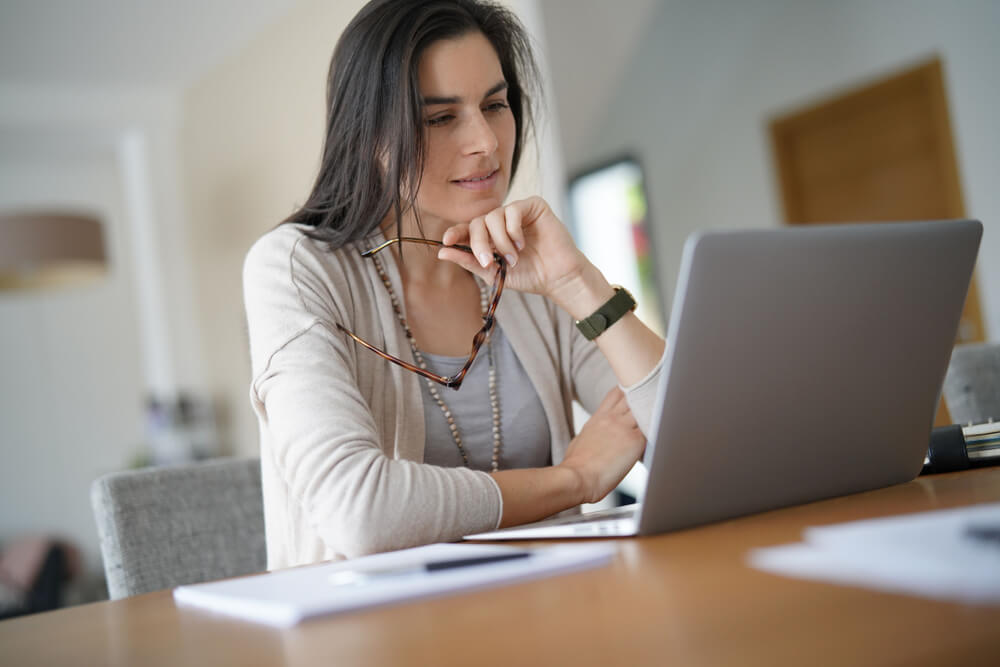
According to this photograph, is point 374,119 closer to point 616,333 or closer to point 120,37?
point 616,333

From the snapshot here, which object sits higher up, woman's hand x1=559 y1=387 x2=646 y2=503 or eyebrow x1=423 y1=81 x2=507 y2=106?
eyebrow x1=423 y1=81 x2=507 y2=106

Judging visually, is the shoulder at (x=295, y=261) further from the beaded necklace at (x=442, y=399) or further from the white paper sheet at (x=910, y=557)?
the white paper sheet at (x=910, y=557)

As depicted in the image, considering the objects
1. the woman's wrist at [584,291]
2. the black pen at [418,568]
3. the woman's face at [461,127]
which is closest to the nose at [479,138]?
the woman's face at [461,127]

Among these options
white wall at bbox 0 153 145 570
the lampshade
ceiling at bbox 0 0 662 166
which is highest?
ceiling at bbox 0 0 662 166

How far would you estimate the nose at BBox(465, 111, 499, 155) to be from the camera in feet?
4.07

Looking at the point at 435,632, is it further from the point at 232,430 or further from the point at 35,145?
the point at 35,145

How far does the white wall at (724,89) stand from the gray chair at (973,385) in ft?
9.63

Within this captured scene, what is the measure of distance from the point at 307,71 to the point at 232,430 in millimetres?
2287

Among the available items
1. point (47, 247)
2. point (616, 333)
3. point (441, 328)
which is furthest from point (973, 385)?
point (47, 247)

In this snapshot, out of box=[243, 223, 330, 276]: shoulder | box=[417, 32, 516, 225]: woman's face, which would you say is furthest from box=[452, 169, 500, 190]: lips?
box=[243, 223, 330, 276]: shoulder

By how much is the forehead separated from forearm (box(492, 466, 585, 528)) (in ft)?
1.77

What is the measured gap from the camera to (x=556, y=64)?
11.5ft

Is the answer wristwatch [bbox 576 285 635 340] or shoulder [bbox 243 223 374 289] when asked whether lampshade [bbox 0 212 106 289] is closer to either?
shoulder [bbox 243 223 374 289]

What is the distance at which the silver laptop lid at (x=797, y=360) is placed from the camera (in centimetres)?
65
